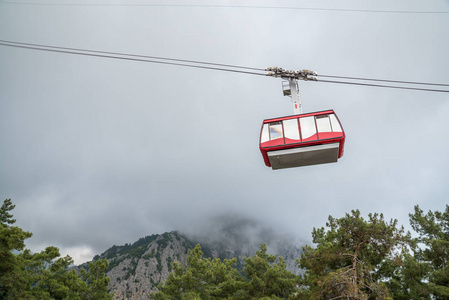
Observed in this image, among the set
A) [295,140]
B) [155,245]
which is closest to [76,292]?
[295,140]

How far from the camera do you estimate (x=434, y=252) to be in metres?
23.3

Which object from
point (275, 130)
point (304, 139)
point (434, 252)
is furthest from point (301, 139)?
point (434, 252)

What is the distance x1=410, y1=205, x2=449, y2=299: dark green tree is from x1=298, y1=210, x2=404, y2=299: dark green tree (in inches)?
121

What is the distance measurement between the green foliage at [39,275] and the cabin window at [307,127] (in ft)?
68.4

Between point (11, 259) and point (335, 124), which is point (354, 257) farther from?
point (11, 259)

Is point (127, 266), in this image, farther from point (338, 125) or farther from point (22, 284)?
point (338, 125)

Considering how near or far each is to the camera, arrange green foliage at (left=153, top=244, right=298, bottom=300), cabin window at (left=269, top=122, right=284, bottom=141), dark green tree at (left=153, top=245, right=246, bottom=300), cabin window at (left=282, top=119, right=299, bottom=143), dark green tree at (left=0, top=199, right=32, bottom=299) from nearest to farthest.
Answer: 1. cabin window at (left=282, top=119, right=299, bottom=143)
2. cabin window at (left=269, top=122, right=284, bottom=141)
3. dark green tree at (left=0, top=199, right=32, bottom=299)
4. dark green tree at (left=153, top=245, right=246, bottom=300)
5. green foliage at (left=153, top=244, right=298, bottom=300)

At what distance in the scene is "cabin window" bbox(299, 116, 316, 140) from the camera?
32.4ft

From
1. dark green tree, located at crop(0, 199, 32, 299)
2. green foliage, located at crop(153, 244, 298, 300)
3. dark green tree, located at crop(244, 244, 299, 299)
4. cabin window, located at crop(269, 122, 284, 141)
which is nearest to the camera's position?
cabin window, located at crop(269, 122, 284, 141)

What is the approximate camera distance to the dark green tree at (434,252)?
2053 cm

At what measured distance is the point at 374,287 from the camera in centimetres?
1675

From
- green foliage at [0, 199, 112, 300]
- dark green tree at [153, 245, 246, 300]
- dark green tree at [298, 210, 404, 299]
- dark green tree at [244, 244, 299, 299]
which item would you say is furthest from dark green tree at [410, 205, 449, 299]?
green foliage at [0, 199, 112, 300]

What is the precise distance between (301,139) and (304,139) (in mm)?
104

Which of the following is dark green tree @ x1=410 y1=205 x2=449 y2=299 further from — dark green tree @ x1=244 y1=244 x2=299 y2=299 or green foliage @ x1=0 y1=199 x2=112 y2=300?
green foliage @ x1=0 y1=199 x2=112 y2=300
